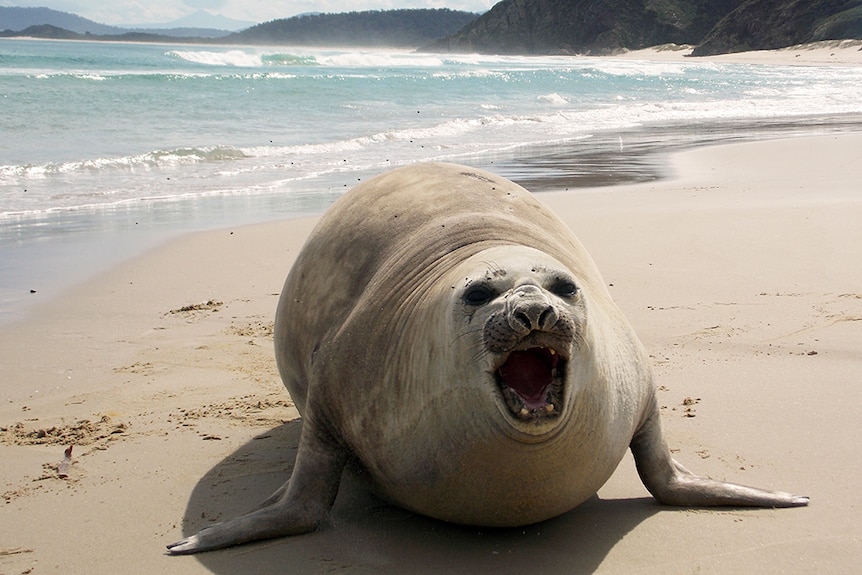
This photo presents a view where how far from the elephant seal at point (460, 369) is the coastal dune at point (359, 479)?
0.54 feet

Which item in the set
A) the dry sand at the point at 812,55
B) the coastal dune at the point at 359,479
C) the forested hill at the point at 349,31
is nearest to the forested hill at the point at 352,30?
the forested hill at the point at 349,31

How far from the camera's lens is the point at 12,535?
3.73m

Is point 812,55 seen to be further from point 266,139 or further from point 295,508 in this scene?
point 295,508

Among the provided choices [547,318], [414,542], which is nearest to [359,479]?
[414,542]

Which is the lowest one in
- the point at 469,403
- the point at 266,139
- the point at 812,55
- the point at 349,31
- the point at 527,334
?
the point at 266,139

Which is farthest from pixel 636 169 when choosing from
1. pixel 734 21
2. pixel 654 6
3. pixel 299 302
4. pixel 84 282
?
pixel 654 6

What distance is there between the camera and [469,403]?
9.99 ft

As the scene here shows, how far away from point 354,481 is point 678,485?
126cm

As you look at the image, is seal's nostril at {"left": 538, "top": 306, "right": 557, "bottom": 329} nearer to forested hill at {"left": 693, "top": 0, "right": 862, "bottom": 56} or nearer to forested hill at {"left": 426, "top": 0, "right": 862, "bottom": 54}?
forested hill at {"left": 426, "top": 0, "right": 862, "bottom": 54}

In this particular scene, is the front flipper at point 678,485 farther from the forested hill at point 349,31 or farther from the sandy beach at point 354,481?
the forested hill at point 349,31

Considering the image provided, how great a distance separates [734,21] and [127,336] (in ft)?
299

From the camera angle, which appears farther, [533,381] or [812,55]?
[812,55]

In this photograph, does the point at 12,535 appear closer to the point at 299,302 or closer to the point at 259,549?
the point at 259,549

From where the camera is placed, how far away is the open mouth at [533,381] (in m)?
2.86
